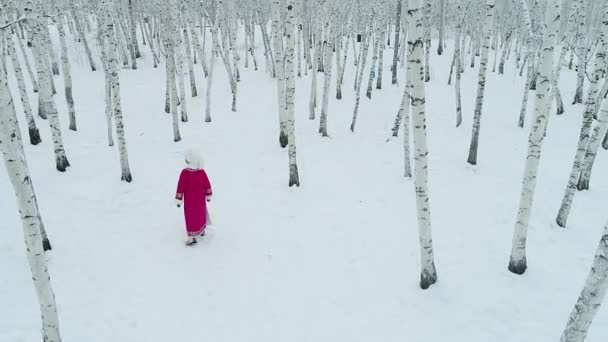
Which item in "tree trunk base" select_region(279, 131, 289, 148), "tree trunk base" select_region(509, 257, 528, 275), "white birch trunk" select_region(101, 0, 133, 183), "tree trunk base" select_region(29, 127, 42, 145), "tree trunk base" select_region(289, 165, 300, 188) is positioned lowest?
"tree trunk base" select_region(509, 257, 528, 275)

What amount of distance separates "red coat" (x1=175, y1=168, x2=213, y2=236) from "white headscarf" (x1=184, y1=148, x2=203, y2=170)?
8 centimetres

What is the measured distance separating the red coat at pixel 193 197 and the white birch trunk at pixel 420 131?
12.9 ft

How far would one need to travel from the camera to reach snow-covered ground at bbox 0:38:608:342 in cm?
557

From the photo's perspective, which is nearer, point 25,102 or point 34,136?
point 25,102

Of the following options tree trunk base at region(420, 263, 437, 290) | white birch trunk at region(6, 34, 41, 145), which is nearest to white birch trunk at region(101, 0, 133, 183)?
white birch trunk at region(6, 34, 41, 145)

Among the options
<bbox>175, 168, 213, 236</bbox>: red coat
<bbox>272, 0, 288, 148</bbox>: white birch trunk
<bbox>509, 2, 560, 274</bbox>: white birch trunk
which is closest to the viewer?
<bbox>509, 2, 560, 274</bbox>: white birch trunk

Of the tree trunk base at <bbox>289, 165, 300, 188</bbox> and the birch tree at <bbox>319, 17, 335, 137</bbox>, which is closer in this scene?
the tree trunk base at <bbox>289, 165, 300, 188</bbox>

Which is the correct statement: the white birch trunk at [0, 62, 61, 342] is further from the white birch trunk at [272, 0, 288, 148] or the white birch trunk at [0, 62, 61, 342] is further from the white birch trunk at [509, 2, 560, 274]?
the white birch trunk at [272, 0, 288, 148]

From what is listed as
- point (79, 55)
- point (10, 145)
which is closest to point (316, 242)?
point (10, 145)

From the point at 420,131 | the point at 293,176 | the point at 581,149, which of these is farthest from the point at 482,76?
the point at 420,131

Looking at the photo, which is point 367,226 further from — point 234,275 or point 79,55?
point 79,55

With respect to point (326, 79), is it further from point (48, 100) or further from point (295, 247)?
point (48, 100)

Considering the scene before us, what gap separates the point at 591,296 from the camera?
11.7ft

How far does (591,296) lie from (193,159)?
6093mm
